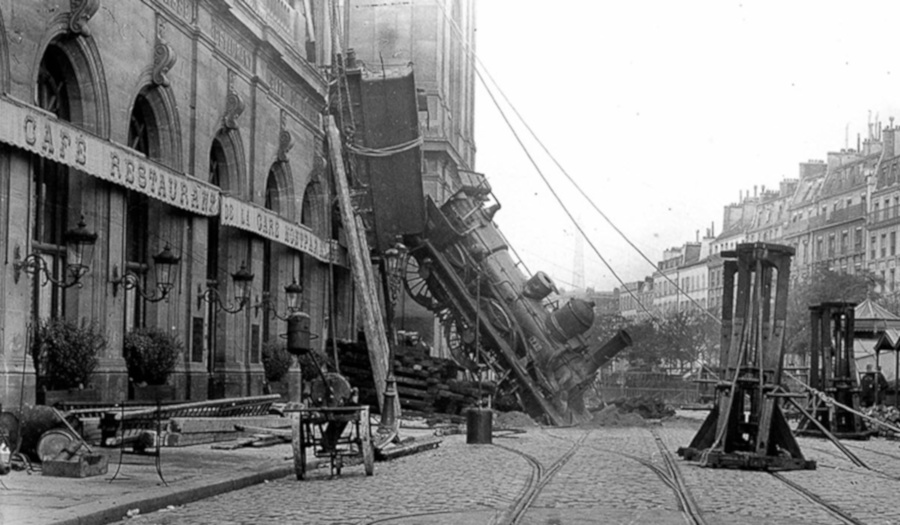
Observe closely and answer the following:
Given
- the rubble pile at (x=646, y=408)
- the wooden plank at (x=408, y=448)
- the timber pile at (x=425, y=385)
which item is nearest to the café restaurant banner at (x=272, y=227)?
the timber pile at (x=425, y=385)

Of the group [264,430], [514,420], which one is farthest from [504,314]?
[264,430]

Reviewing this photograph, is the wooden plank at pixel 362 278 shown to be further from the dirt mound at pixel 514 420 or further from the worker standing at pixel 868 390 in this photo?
the worker standing at pixel 868 390

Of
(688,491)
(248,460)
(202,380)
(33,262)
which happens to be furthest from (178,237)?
(688,491)

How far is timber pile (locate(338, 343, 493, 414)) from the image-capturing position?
3097 centimetres

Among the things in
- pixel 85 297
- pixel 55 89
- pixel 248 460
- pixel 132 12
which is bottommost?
pixel 248 460

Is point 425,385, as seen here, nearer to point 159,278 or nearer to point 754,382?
point 159,278

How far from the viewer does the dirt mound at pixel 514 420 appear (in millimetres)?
29250

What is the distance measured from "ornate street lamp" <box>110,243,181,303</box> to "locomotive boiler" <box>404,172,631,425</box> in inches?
321

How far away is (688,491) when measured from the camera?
13.0m

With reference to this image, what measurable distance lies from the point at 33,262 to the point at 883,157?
50.3 meters

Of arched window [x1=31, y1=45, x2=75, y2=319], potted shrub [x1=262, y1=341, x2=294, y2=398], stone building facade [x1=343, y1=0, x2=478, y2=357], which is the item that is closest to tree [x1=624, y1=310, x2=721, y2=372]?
stone building facade [x1=343, y1=0, x2=478, y2=357]

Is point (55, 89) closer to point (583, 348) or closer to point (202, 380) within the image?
point (202, 380)

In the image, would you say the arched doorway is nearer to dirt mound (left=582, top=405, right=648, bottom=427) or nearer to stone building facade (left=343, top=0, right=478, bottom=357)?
dirt mound (left=582, top=405, right=648, bottom=427)

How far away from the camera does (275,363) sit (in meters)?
31.8
